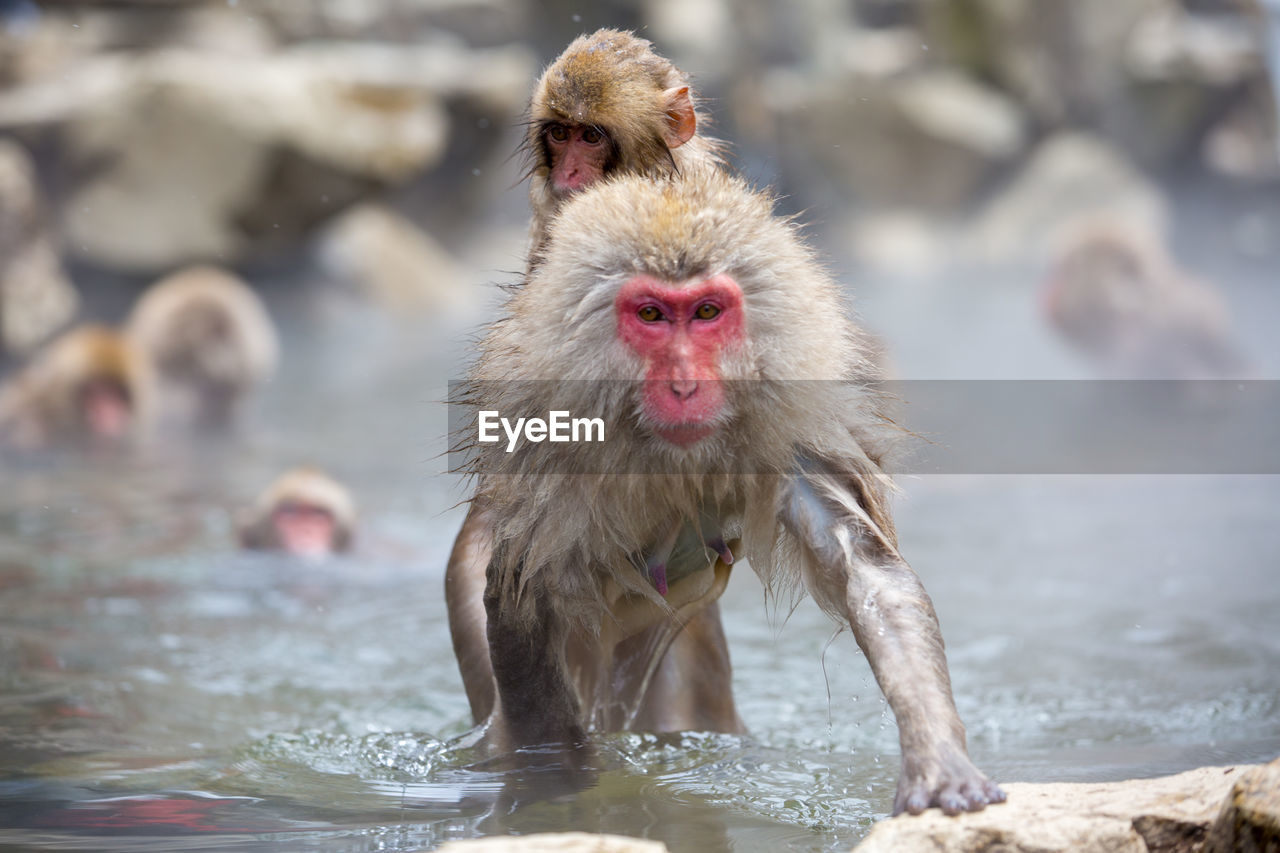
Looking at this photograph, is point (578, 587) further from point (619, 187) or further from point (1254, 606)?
point (1254, 606)

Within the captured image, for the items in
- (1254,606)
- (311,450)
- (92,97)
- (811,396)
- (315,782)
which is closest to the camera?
(811,396)

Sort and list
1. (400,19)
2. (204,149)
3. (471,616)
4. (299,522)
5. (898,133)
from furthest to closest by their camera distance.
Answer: (898,133), (400,19), (204,149), (299,522), (471,616)

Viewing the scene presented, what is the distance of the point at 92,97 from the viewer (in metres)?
11.0

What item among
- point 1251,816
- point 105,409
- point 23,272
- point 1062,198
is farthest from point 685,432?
point 1062,198

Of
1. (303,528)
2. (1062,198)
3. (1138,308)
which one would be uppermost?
(1062,198)

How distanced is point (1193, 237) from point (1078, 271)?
6596 millimetres

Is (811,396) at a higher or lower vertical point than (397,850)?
higher

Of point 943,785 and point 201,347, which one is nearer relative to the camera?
point 943,785

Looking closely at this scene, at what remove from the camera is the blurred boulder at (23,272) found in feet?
31.0

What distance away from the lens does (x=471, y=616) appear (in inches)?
127

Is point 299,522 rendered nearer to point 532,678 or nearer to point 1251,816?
point 532,678

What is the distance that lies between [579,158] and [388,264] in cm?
1049

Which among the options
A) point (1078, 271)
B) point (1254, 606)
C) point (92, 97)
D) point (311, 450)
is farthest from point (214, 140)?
point (1254, 606)

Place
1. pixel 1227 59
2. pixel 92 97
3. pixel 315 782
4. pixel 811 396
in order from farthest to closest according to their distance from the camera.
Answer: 1. pixel 1227 59
2. pixel 92 97
3. pixel 315 782
4. pixel 811 396
